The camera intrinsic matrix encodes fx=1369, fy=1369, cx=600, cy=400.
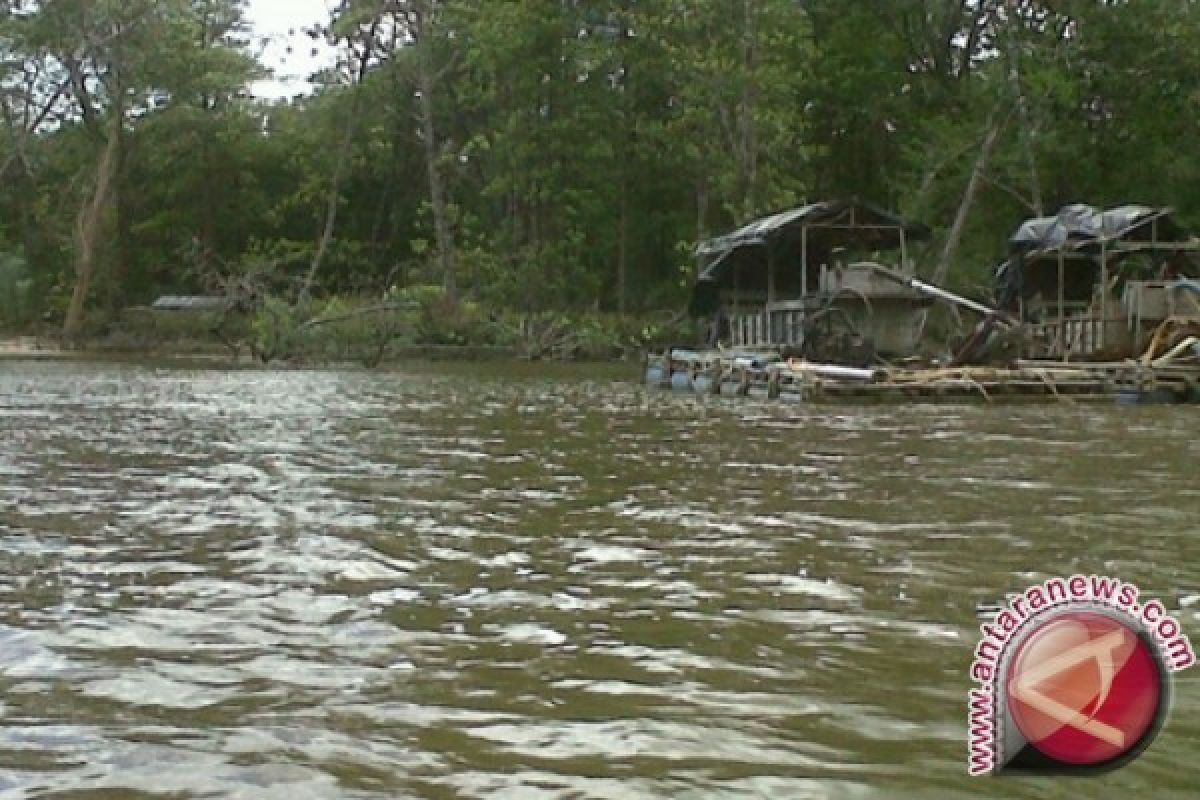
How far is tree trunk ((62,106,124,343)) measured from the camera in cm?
4562

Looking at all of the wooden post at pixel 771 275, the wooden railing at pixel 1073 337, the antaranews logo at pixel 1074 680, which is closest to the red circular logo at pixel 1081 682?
the antaranews logo at pixel 1074 680

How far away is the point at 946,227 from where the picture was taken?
134 ft

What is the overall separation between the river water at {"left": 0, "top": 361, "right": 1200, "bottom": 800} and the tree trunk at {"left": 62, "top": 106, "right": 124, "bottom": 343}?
3555 cm

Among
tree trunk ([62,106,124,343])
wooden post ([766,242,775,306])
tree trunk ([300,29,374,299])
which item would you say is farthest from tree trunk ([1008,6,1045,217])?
tree trunk ([62,106,124,343])

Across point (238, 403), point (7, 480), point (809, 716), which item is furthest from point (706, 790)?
point (238, 403)

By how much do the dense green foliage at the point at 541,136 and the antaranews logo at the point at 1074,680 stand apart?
3167 centimetres

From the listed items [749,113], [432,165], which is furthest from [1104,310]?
[432,165]

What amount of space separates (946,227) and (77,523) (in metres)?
36.1

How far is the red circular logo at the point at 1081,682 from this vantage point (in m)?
2.74

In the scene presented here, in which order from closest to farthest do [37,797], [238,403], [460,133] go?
[37,797]
[238,403]
[460,133]

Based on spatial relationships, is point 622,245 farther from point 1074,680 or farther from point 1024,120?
point 1074,680

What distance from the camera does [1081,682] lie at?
8.96 ft

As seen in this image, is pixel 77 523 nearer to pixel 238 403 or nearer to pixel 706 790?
pixel 706 790

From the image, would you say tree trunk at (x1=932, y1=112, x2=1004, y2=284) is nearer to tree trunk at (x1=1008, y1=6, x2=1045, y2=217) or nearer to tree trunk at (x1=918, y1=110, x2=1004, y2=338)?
tree trunk at (x1=918, y1=110, x2=1004, y2=338)
